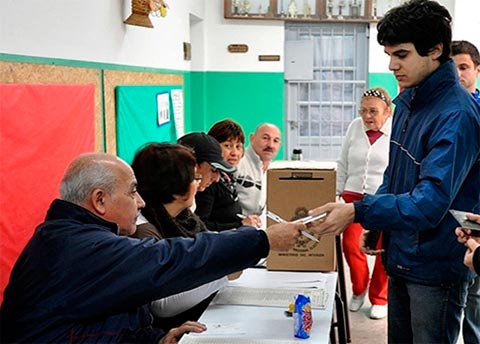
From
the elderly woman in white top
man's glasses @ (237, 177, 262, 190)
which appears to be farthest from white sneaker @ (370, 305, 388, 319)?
man's glasses @ (237, 177, 262, 190)

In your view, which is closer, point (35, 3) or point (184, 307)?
point (184, 307)

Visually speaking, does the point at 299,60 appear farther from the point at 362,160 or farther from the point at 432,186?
the point at 432,186

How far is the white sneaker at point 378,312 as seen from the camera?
3.92 metres

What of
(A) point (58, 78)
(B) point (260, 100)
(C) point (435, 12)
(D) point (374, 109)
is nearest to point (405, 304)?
(C) point (435, 12)

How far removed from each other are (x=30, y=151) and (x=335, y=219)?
1244 millimetres

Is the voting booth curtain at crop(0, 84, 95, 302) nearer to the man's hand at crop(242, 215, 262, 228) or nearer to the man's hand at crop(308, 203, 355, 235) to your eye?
the man's hand at crop(242, 215, 262, 228)

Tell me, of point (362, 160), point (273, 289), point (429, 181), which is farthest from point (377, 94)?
point (429, 181)

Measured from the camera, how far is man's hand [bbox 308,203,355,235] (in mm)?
1961

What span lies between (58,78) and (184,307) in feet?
4.32

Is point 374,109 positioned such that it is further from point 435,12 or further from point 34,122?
point 34,122

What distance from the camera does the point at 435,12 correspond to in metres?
1.87

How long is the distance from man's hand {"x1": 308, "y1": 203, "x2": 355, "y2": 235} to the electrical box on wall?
536 cm

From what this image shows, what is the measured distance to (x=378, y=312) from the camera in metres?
3.94

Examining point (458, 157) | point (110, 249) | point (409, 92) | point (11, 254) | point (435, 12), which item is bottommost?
point (11, 254)
